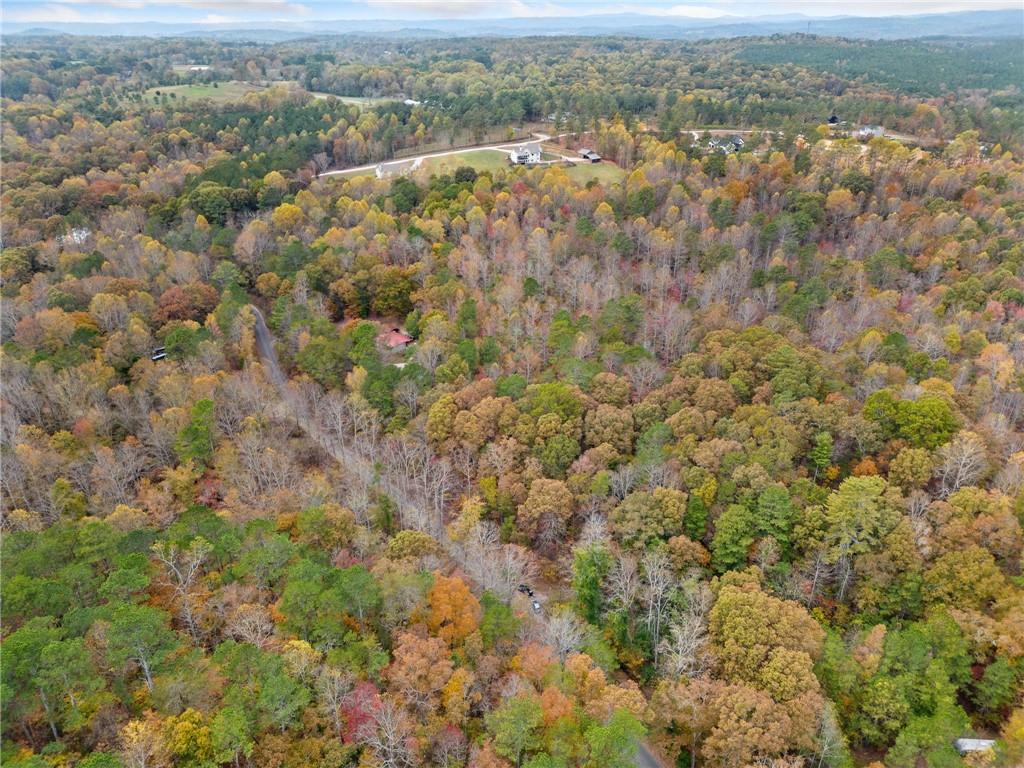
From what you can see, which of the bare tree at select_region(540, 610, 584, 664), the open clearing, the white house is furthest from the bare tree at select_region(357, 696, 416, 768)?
the open clearing

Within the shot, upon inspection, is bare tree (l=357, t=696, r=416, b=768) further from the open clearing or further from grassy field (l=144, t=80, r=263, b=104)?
grassy field (l=144, t=80, r=263, b=104)

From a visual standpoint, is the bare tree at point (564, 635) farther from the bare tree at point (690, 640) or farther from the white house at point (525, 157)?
the white house at point (525, 157)

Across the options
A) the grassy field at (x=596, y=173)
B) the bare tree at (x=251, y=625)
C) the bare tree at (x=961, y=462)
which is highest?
the grassy field at (x=596, y=173)

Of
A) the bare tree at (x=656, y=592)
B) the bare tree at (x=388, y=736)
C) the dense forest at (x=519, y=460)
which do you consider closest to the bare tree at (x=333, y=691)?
the dense forest at (x=519, y=460)

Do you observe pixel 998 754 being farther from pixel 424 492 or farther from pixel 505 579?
pixel 424 492

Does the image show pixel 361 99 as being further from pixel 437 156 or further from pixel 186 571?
pixel 186 571

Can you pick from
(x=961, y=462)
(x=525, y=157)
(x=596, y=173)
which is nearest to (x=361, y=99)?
(x=525, y=157)
